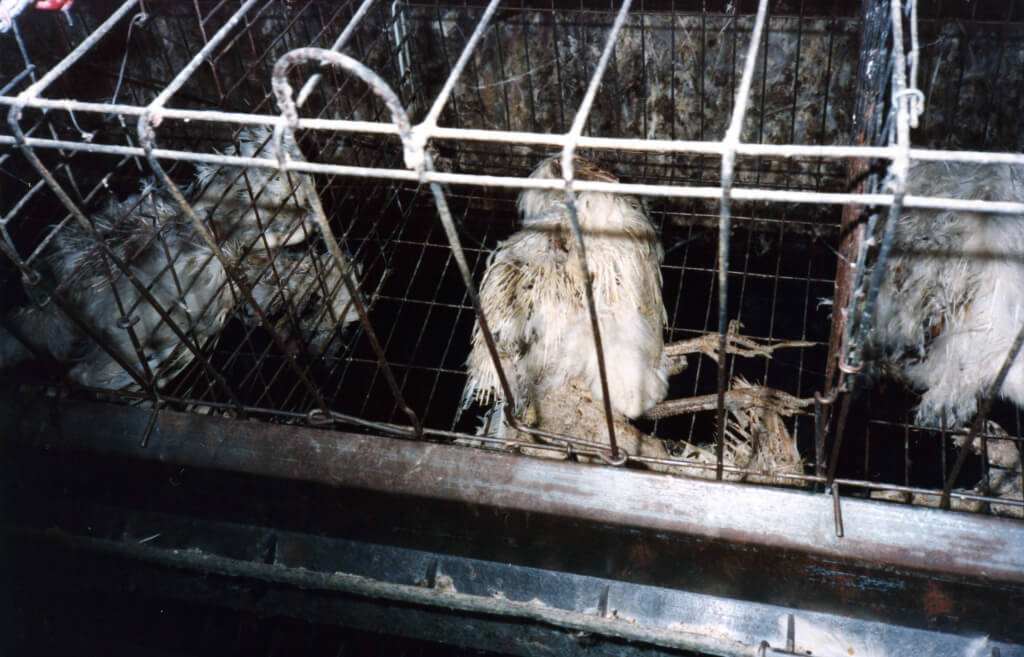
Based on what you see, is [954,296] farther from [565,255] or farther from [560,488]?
[560,488]

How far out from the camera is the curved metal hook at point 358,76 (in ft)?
2.88

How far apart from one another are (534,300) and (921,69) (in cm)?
116

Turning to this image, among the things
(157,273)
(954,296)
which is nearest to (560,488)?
(954,296)

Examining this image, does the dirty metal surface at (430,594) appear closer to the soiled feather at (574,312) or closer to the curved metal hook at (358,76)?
the soiled feather at (574,312)

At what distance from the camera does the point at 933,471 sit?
164 cm

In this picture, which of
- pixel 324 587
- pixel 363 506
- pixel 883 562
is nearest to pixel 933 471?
pixel 883 562

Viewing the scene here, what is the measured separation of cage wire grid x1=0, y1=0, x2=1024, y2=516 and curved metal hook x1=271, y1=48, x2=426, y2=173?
1.96ft

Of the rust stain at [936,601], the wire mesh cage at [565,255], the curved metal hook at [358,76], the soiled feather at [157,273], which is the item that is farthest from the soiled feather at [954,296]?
the soiled feather at [157,273]

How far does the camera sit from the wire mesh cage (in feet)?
5.32

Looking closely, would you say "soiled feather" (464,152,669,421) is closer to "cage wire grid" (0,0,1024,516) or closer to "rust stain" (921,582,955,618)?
"cage wire grid" (0,0,1024,516)

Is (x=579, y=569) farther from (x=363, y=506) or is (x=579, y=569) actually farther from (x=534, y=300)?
(x=534, y=300)

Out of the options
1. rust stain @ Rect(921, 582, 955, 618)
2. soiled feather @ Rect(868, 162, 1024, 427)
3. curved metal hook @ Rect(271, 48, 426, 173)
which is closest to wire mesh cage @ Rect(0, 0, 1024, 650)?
soiled feather @ Rect(868, 162, 1024, 427)

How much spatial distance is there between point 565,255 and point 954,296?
86cm

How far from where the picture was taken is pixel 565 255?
1893mm
